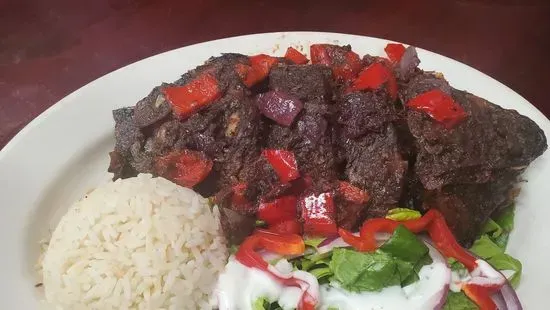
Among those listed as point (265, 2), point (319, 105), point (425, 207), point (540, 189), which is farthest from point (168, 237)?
point (265, 2)

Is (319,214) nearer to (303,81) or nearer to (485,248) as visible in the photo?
(303,81)

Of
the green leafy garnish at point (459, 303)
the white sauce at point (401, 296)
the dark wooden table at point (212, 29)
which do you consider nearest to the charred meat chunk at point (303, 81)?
the white sauce at point (401, 296)

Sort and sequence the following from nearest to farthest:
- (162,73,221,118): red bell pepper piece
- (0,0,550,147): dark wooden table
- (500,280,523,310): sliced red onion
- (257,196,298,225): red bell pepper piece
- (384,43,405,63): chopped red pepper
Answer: (500,280,523,310): sliced red onion
(257,196,298,225): red bell pepper piece
(162,73,221,118): red bell pepper piece
(384,43,405,63): chopped red pepper
(0,0,550,147): dark wooden table

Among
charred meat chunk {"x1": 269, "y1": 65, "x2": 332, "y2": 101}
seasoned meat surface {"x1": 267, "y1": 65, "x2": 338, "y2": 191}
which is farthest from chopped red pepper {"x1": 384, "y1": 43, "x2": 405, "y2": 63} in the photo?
seasoned meat surface {"x1": 267, "y1": 65, "x2": 338, "y2": 191}

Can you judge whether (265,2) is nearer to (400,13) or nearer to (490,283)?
(400,13)

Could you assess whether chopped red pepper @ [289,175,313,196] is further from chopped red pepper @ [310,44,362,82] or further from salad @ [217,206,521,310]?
chopped red pepper @ [310,44,362,82]

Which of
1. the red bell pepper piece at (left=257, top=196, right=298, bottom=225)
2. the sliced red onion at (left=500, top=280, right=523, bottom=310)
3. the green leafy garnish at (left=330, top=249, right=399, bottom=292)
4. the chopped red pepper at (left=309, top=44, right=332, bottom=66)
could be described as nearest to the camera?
the green leafy garnish at (left=330, top=249, right=399, bottom=292)

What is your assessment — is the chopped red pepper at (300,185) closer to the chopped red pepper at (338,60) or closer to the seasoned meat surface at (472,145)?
the seasoned meat surface at (472,145)
